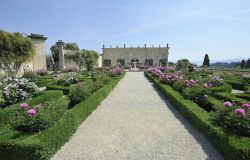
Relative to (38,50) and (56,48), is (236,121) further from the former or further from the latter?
(56,48)

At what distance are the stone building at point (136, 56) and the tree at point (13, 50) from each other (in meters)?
32.0

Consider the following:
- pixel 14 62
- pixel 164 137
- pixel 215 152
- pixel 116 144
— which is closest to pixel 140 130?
pixel 164 137

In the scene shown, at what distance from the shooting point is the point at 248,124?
3.86 m

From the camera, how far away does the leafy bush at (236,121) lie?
389 centimetres

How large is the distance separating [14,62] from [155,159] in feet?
63.5

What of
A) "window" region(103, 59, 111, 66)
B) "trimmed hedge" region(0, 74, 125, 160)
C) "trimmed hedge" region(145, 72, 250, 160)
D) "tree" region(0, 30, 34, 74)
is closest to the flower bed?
"trimmed hedge" region(0, 74, 125, 160)

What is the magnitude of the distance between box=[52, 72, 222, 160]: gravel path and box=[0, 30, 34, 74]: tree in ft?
49.8

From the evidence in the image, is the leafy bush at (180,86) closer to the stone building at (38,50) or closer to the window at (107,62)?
the stone building at (38,50)

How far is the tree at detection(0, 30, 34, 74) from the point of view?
1812 cm

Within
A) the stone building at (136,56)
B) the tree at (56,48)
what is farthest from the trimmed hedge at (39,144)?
the tree at (56,48)

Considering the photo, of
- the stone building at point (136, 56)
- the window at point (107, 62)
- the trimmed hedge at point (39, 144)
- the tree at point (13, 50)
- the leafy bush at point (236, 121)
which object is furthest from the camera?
the window at point (107, 62)

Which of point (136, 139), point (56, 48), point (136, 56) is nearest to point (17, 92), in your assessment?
point (136, 139)

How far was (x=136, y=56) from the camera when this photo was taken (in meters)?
50.7

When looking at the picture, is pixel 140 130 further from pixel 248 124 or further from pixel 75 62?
pixel 75 62
